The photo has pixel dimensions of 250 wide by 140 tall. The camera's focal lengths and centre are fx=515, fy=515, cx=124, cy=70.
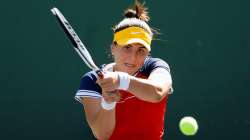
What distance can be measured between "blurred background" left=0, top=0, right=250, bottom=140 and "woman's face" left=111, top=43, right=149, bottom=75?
13.0ft

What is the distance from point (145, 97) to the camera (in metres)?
2.17

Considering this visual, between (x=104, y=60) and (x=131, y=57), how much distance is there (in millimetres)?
4032

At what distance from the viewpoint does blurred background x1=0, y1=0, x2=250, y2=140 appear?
255 inches

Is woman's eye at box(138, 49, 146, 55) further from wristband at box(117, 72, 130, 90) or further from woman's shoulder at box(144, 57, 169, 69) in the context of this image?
wristband at box(117, 72, 130, 90)

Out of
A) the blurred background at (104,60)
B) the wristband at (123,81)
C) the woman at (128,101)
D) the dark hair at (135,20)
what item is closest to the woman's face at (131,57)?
the woman at (128,101)

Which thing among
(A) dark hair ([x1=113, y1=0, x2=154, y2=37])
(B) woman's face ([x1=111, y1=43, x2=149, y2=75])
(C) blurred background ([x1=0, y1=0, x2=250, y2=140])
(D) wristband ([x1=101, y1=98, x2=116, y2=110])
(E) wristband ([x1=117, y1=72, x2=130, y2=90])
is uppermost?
(C) blurred background ([x1=0, y1=0, x2=250, y2=140])

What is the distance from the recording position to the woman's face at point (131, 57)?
2445 millimetres

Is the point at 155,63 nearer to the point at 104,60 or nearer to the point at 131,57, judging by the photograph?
the point at 131,57

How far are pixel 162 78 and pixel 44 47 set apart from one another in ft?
14.3

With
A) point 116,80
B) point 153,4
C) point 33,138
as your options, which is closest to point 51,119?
point 33,138

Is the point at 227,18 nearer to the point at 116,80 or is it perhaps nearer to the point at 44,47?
the point at 44,47

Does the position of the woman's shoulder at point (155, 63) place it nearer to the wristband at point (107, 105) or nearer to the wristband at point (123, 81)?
the wristband at point (107, 105)

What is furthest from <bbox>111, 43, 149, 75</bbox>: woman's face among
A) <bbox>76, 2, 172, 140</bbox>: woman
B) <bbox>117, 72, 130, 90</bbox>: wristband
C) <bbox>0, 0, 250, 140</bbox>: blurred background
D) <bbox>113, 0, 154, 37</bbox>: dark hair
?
<bbox>0, 0, 250, 140</bbox>: blurred background

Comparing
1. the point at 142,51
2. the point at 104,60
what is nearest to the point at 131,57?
the point at 142,51
